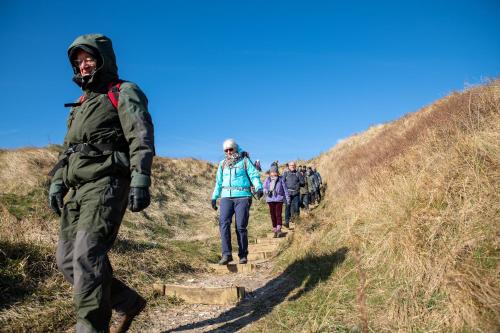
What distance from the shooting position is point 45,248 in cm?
498

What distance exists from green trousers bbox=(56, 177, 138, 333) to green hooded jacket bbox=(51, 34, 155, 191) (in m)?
0.15

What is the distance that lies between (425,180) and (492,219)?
1.32 meters

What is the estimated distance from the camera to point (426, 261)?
3.11 m

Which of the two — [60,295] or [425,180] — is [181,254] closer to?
[60,295]

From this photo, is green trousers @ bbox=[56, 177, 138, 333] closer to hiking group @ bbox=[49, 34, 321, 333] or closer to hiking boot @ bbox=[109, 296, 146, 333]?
hiking group @ bbox=[49, 34, 321, 333]

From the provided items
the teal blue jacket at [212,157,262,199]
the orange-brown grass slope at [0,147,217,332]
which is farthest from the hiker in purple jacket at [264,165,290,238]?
the teal blue jacket at [212,157,262,199]

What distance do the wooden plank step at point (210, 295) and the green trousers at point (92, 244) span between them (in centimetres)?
188

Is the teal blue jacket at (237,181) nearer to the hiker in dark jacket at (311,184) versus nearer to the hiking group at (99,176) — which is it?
the hiking group at (99,176)

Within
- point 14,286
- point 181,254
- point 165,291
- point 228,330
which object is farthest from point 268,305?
point 181,254

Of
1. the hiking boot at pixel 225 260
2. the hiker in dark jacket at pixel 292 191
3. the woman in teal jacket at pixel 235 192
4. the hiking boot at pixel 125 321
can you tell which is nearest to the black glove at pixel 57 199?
the hiking boot at pixel 125 321

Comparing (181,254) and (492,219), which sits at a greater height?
(492,219)

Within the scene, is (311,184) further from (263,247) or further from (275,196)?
(263,247)

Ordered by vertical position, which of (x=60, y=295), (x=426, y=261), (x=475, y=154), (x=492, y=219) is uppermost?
(x=475, y=154)

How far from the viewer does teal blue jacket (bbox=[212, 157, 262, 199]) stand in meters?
6.15
